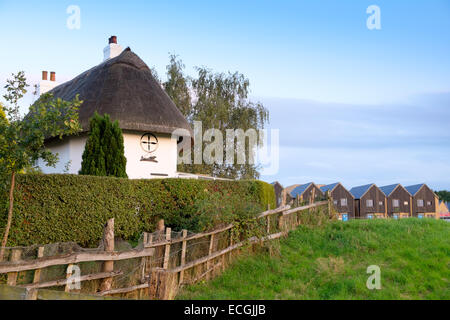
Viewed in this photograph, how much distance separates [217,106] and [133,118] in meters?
12.2

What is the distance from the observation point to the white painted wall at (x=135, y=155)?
53.8ft

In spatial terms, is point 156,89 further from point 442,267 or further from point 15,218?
point 442,267

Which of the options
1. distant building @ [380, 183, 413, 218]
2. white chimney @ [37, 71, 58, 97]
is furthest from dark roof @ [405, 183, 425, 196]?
white chimney @ [37, 71, 58, 97]

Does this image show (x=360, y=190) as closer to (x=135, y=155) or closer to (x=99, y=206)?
(x=135, y=155)

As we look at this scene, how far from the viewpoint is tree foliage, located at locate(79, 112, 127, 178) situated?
41.6 feet

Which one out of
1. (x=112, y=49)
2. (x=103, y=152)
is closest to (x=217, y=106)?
(x=112, y=49)

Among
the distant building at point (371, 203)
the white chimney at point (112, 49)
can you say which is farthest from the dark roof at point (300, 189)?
the white chimney at point (112, 49)

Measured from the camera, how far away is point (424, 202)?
52.0m

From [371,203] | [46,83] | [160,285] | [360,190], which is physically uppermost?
[46,83]

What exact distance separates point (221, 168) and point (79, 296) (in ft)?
76.7

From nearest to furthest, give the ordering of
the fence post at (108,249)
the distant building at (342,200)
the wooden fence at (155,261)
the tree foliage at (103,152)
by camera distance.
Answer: the wooden fence at (155,261), the fence post at (108,249), the tree foliage at (103,152), the distant building at (342,200)

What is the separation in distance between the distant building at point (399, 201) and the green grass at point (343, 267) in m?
39.3

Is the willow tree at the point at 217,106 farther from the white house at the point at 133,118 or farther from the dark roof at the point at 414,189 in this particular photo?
the dark roof at the point at 414,189
